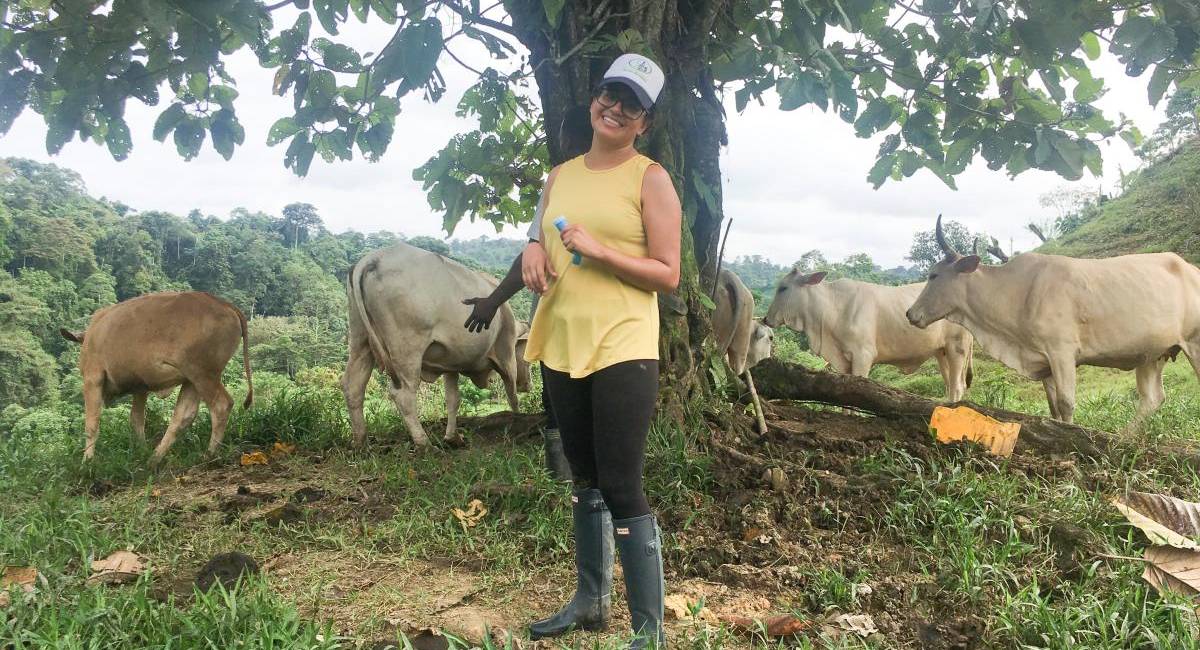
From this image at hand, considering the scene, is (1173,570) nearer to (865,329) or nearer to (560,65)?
(560,65)

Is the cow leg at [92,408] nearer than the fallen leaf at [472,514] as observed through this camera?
No

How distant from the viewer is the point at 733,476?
4031 millimetres

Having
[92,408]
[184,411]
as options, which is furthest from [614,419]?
[92,408]

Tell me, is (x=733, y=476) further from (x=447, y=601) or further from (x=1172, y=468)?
(x=1172, y=468)

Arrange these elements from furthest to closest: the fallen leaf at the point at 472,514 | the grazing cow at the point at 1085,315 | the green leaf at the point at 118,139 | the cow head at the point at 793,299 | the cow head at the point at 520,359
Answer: the cow head at the point at 793,299 < the cow head at the point at 520,359 < the grazing cow at the point at 1085,315 < the green leaf at the point at 118,139 < the fallen leaf at the point at 472,514

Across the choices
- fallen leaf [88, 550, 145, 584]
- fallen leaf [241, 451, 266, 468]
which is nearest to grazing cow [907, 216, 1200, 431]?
fallen leaf [241, 451, 266, 468]

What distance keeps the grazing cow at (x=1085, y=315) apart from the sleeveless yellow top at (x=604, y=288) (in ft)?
15.7

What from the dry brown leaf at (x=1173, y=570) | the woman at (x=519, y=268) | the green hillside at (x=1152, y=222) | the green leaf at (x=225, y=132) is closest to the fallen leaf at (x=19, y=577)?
the woman at (x=519, y=268)

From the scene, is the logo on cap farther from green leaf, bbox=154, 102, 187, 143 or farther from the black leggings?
green leaf, bbox=154, 102, 187, 143

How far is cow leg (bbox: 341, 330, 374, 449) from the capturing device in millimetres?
6344

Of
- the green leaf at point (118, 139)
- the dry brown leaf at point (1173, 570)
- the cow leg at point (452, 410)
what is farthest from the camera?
the cow leg at point (452, 410)

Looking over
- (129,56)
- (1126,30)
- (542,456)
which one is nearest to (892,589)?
(542,456)

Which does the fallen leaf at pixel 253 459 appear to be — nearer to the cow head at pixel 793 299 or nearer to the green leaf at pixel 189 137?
the green leaf at pixel 189 137

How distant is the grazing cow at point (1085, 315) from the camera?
615 cm
